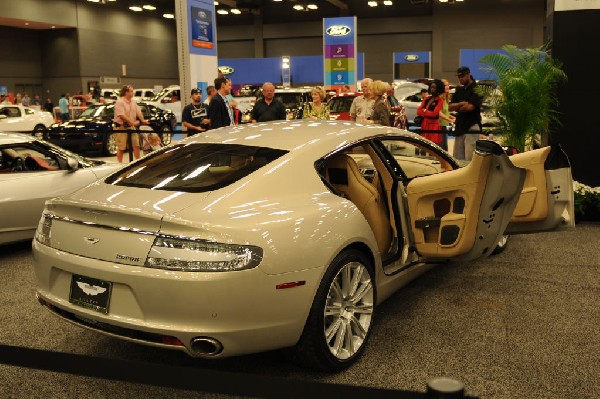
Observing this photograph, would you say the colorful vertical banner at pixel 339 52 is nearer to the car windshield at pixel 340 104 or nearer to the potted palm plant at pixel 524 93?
the car windshield at pixel 340 104

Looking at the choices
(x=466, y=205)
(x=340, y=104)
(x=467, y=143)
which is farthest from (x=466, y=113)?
(x=340, y=104)

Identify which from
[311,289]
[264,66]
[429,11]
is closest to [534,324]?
[311,289]

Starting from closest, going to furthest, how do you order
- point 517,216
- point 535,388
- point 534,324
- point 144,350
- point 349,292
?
point 535,388 < point 349,292 < point 144,350 < point 534,324 < point 517,216

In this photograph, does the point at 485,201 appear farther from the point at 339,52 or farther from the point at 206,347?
the point at 339,52

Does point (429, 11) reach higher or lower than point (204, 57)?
higher

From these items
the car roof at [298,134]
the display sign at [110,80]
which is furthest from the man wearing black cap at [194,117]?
the display sign at [110,80]

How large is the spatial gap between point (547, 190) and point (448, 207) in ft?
2.67

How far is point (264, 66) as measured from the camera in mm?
35656

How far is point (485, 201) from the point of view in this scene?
4.04 meters

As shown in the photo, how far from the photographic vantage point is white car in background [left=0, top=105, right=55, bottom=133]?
759 inches

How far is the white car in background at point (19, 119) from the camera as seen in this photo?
1928 centimetres

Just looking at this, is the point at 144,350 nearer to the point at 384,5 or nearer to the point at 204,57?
the point at 204,57

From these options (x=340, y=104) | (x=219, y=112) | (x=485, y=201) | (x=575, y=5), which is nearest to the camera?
(x=485, y=201)

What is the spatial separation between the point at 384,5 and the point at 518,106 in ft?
108
